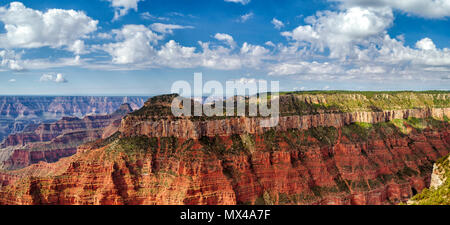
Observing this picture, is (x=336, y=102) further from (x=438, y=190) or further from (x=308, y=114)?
(x=438, y=190)

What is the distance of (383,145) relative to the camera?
100 metres

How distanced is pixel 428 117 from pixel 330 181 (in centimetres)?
7256

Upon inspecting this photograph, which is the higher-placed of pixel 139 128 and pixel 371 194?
pixel 139 128

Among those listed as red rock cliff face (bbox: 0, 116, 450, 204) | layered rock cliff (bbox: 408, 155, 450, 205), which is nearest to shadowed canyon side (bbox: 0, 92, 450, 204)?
red rock cliff face (bbox: 0, 116, 450, 204)

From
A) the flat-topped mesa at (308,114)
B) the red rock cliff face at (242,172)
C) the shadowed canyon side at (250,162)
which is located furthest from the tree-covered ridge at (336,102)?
the red rock cliff face at (242,172)

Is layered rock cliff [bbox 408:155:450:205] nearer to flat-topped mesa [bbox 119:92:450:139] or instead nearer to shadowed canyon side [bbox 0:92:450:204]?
shadowed canyon side [bbox 0:92:450:204]

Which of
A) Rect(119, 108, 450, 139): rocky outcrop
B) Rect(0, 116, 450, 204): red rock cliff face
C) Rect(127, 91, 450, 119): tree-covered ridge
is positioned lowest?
Rect(0, 116, 450, 204): red rock cliff face

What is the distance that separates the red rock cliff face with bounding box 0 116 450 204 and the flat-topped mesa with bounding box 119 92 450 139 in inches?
90.4

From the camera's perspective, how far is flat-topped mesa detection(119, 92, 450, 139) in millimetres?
78188

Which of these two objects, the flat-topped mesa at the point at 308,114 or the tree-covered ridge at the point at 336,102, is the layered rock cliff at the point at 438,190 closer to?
the flat-topped mesa at the point at 308,114

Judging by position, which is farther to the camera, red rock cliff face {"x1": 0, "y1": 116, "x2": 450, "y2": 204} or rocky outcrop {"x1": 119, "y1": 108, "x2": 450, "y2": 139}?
rocky outcrop {"x1": 119, "y1": 108, "x2": 450, "y2": 139}

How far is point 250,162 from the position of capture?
7806 cm
